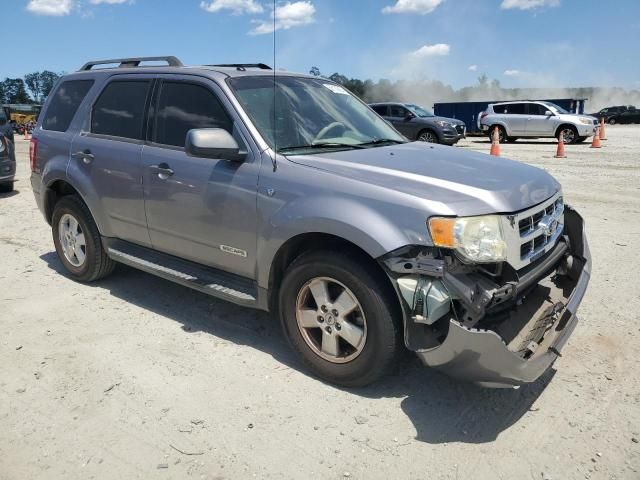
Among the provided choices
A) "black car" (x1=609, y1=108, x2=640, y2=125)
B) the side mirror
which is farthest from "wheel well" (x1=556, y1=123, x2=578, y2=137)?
"black car" (x1=609, y1=108, x2=640, y2=125)

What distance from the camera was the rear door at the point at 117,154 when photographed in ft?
14.0

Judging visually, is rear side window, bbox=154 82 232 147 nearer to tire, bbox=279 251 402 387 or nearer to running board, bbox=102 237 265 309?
running board, bbox=102 237 265 309

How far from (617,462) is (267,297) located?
6.96ft

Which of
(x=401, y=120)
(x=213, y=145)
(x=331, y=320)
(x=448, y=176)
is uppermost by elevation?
(x=401, y=120)

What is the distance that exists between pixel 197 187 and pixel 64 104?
2.30 metres

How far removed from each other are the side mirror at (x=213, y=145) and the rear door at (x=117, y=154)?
3.28 ft

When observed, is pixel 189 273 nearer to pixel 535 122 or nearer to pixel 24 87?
pixel 535 122

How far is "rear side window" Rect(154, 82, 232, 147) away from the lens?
378 cm

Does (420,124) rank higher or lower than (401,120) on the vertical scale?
lower

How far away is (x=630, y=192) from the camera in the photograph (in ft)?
30.1

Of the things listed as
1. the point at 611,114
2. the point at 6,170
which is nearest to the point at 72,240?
the point at 6,170

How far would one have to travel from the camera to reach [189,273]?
4.00 metres

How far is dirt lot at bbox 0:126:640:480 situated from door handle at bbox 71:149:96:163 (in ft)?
4.07

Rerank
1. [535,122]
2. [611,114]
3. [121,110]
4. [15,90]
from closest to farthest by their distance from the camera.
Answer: [121,110]
[535,122]
[611,114]
[15,90]
